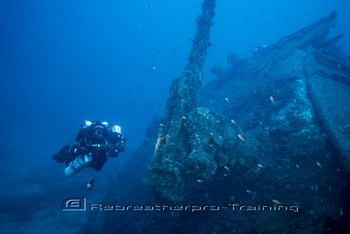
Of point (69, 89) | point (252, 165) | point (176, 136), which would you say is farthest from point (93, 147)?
point (69, 89)

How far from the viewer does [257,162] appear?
511 cm

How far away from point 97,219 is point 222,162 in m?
6.73

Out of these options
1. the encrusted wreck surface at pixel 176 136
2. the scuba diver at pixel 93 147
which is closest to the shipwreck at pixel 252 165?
the encrusted wreck surface at pixel 176 136

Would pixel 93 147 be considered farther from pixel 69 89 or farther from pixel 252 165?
pixel 69 89

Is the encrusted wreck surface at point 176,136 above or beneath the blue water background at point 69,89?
beneath

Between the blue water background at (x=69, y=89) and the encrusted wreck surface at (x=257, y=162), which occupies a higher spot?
the blue water background at (x=69, y=89)

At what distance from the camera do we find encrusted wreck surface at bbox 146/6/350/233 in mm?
4270

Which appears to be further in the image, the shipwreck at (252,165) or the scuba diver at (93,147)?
the scuba diver at (93,147)

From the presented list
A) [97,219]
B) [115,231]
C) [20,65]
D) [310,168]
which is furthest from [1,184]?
[20,65]

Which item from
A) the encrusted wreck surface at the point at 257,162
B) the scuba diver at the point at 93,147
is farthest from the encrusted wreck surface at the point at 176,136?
the scuba diver at the point at 93,147

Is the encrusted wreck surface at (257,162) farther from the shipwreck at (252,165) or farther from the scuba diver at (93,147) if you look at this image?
the scuba diver at (93,147)

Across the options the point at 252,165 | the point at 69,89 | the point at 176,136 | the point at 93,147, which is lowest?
the point at 252,165

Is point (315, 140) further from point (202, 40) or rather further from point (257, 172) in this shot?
point (202, 40)

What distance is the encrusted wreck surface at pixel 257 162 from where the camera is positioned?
4.27 meters
